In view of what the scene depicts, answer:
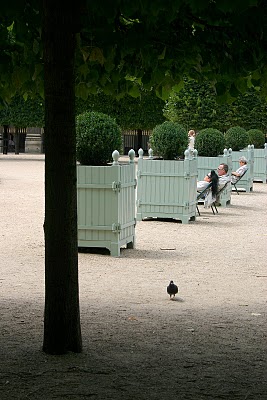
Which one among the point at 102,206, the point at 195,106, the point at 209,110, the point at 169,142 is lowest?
the point at 102,206

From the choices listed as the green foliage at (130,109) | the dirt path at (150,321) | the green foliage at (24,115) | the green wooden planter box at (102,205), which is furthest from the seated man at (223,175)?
the green foliage at (24,115)

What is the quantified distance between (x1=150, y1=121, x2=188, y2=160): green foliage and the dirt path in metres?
2.59

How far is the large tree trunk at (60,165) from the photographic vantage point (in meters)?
6.29

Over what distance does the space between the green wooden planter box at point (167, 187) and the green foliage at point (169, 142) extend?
0.78 m

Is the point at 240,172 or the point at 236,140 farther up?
the point at 236,140

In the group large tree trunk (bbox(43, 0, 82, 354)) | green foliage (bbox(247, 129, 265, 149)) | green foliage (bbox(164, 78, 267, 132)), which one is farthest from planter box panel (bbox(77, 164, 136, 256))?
green foliage (bbox(164, 78, 267, 132))

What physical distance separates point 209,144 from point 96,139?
9.65 meters

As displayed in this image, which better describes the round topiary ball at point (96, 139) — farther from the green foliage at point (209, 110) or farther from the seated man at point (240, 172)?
the green foliage at point (209, 110)

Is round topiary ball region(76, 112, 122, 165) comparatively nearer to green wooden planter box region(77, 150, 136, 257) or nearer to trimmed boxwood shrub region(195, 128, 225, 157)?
green wooden planter box region(77, 150, 136, 257)

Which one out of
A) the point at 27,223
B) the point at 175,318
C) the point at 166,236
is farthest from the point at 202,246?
the point at 175,318

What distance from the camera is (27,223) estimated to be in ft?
54.9

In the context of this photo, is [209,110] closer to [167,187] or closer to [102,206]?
[167,187]

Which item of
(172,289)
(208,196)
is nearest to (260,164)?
(208,196)

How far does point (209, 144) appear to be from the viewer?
2278 cm
